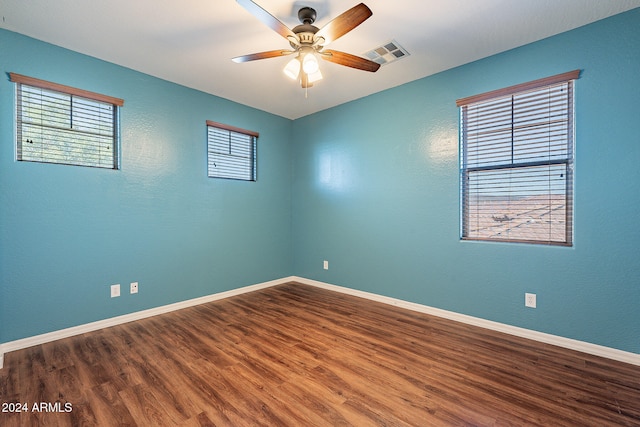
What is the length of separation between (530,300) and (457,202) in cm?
115

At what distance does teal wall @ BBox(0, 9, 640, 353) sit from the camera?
233cm

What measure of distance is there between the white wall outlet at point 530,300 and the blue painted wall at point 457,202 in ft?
0.13

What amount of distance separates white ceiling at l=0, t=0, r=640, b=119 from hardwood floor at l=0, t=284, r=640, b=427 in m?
2.77

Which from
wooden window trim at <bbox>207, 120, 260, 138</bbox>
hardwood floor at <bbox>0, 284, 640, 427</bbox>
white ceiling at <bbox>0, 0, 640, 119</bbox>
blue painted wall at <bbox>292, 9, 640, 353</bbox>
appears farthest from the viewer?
wooden window trim at <bbox>207, 120, 260, 138</bbox>

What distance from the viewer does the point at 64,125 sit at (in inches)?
107

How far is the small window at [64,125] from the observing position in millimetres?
2525

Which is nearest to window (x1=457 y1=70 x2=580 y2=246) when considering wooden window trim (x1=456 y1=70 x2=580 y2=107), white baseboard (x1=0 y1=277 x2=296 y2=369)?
wooden window trim (x1=456 y1=70 x2=580 y2=107)

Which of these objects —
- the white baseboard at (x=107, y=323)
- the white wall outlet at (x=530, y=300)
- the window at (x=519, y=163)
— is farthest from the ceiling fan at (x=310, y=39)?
the white baseboard at (x=107, y=323)

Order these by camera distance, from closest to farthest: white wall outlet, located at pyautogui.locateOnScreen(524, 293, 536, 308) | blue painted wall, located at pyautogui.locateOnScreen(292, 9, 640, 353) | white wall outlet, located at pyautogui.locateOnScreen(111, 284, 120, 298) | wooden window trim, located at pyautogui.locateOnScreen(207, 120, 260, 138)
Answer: blue painted wall, located at pyautogui.locateOnScreen(292, 9, 640, 353) → white wall outlet, located at pyautogui.locateOnScreen(524, 293, 536, 308) → white wall outlet, located at pyautogui.locateOnScreen(111, 284, 120, 298) → wooden window trim, located at pyautogui.locateOnScreen(207, 120, 260, 138)

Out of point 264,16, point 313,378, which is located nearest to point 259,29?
point 264,16

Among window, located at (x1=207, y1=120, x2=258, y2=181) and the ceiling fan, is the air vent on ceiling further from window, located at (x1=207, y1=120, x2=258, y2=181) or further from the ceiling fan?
window, located at (x1=207, y1=120, x2=258, y2=181)

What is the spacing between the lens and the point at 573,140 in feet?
8.09

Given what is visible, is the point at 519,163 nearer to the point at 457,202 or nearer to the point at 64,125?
the point at 457,202

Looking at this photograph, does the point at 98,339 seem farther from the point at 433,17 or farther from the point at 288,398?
the point at 433,17
